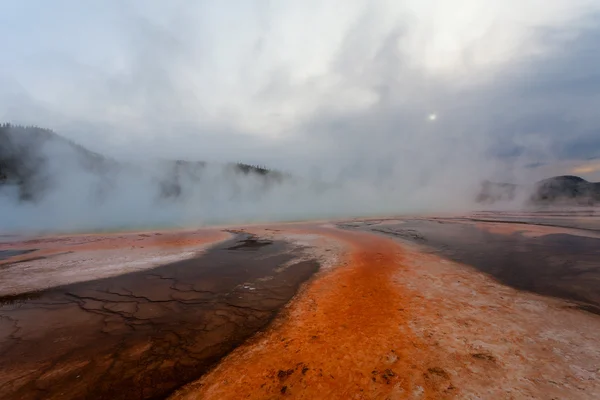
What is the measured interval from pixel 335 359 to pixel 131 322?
3539 millimetres

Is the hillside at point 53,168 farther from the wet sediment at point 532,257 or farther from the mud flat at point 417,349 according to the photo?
the mud flat at point 417,349

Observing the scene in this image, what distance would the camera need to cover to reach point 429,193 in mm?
48125

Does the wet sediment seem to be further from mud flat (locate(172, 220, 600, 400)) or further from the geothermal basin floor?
mud flat (locate(172, 220, 600, 400))

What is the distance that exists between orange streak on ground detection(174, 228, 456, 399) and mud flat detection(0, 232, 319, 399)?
423mm

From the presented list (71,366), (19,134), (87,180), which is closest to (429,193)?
(71,366)

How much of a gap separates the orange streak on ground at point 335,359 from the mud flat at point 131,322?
0.42 m

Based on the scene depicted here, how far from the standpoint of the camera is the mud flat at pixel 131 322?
3.11 m

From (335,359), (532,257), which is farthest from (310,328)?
(532,257)

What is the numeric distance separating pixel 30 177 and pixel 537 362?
56.4m

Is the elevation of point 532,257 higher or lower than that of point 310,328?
higher

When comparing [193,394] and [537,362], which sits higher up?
[537,362]

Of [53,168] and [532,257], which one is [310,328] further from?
[53,168]

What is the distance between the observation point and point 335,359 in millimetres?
3258

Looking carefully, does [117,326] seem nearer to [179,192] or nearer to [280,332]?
[280,332]
